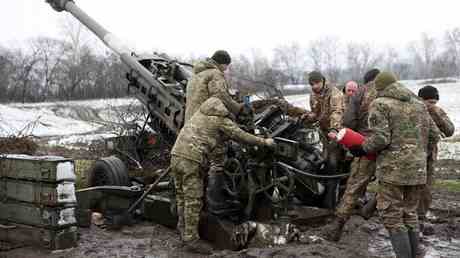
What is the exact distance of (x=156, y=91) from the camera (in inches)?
327

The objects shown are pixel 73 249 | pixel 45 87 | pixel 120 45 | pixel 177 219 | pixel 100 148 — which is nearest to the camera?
pixel 73 249

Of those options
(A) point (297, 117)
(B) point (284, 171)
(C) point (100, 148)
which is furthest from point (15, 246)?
(C) point (100, 148)

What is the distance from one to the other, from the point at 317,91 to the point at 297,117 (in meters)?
0.39

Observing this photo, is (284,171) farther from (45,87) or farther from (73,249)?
(45,87)

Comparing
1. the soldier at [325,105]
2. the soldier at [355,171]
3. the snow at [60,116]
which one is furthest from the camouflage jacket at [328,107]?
the snow at [60,116]

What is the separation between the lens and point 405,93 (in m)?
4.86

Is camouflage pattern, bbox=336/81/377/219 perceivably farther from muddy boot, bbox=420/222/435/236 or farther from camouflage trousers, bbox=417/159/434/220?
muddy boot, bbox=420/222/435/236

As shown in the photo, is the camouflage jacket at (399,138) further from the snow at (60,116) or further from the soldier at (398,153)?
the snow at (60,116)

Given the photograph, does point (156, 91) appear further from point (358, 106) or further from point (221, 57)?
point (358, 106)

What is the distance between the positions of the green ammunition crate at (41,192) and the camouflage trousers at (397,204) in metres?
3.04

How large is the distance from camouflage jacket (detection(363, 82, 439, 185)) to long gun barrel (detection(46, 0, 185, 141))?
3485mm

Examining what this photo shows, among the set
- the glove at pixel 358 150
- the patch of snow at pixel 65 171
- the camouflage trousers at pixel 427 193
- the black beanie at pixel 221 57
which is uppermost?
the black beanie at pixel 221 57

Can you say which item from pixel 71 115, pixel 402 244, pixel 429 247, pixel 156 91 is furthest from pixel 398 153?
pixel 71 115

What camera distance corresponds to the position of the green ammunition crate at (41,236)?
5629 millimetres
